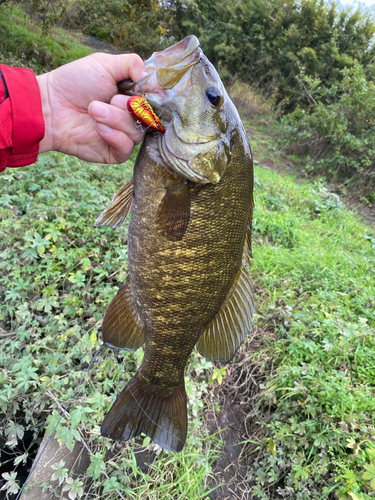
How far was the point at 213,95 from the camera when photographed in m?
1.21

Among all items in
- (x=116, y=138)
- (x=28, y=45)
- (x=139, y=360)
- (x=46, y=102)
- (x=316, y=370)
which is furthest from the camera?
(x=28, y=45)

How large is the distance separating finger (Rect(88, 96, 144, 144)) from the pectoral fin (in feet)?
1.14

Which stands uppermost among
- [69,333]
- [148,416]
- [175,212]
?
[175,212]

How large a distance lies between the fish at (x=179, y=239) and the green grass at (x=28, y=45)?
229 inches

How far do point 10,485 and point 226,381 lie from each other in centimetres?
169

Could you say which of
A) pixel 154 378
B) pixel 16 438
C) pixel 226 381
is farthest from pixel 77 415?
pixel 226 381

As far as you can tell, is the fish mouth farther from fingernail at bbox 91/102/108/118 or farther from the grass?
the grass

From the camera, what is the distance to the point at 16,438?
1877 mm

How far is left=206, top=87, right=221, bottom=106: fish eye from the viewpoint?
1.20 meters

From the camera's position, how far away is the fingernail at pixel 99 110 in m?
1.23

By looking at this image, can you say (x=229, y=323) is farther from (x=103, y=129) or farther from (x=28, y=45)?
(x=28, y=45)

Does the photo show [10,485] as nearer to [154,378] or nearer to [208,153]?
[154,378]

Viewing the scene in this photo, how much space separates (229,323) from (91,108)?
1.11 meters

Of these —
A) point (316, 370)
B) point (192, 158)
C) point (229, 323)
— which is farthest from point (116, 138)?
point (316, 370)
